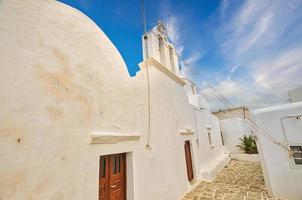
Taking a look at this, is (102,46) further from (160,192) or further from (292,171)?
(292,171)

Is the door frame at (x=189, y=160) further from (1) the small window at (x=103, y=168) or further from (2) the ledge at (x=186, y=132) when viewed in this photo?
(1) the small window at (x=103, y=168)

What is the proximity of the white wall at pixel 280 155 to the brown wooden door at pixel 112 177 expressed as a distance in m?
4.95

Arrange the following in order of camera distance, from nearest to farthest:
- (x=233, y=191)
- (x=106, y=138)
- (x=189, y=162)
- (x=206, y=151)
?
(x=106, y=138)
(x=233, y=191)
(x=189, y=162)
(x=206, y=151)

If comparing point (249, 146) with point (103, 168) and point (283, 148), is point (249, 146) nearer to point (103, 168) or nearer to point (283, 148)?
point (283, 148)

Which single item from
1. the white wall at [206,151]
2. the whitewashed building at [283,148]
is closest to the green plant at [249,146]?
the white wall at [206,151]

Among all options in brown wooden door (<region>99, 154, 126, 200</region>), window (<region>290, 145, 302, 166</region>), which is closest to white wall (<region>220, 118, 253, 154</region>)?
window (<region>290, 145, 302, 166</region>)

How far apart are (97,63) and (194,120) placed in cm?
734

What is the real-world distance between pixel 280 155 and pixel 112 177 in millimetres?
5426

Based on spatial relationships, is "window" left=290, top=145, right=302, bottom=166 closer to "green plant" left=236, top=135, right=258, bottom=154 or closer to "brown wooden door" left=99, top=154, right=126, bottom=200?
"brown wooden door" left=99, top=154, right=126, bottom=200

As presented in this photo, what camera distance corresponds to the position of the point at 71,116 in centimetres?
293

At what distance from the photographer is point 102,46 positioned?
4145 millimetres

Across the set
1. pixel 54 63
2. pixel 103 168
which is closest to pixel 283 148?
pixel 103 168

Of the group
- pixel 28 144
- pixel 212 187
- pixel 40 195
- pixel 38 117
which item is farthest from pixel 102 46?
pixel 212 187

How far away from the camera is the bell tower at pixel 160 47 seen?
7.41 m
